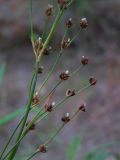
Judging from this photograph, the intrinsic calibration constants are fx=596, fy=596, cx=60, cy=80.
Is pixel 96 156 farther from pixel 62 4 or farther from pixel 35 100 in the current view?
pixel 62 4

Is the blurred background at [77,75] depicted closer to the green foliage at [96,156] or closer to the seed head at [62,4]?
the green foliage at [96,156]

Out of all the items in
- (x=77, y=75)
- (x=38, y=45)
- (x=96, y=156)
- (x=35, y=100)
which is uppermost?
(x=38, y=45)

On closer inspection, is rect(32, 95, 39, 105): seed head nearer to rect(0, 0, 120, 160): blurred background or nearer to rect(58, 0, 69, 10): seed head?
rect(58, 0, 69, 10): seed head

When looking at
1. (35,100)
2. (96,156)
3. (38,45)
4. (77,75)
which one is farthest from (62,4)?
(77,75)

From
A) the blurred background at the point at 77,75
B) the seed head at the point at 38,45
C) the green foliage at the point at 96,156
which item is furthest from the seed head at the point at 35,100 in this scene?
the blurred background at the point at 77,75

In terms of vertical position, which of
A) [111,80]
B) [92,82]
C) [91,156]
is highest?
[92,82]

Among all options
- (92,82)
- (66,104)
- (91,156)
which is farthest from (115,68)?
(92,82)

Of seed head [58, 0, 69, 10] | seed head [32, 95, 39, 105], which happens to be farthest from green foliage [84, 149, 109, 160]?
seed head [58, 0, 69, 10]

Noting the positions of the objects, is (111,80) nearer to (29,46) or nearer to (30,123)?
(29,46)
